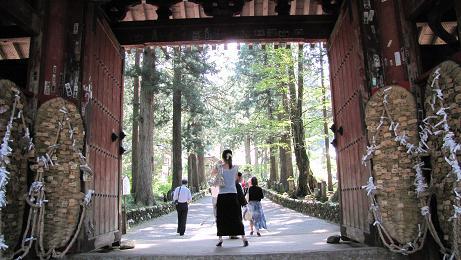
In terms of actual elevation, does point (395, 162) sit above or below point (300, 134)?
below

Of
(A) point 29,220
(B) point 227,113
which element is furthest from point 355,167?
(B) point 227,113

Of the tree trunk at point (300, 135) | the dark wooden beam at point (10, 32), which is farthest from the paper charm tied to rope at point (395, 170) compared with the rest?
the tree trunk at point (300, 135)

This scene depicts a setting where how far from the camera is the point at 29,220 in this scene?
5.25m

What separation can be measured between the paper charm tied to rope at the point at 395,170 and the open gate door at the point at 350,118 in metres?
0.28

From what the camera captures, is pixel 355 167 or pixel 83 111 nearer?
pixel 83 111

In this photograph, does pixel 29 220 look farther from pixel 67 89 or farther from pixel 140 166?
pixel 140 166

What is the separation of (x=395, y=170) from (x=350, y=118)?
5.64 ft

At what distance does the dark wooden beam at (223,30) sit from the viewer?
8.11 m

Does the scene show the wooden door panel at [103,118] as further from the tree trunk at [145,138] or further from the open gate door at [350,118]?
the tree trunk at [145,138]

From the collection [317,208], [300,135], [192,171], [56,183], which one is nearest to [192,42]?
[56,183]

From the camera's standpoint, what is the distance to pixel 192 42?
8273 mm

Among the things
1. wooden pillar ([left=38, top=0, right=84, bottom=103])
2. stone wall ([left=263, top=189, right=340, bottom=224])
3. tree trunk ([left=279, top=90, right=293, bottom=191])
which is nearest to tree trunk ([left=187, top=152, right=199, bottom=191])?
tree trunk ([left=279, top=90, right=293, bottom=191])

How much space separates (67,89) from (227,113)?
103ft

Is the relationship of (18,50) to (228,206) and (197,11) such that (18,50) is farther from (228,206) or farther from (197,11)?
(228,206)
